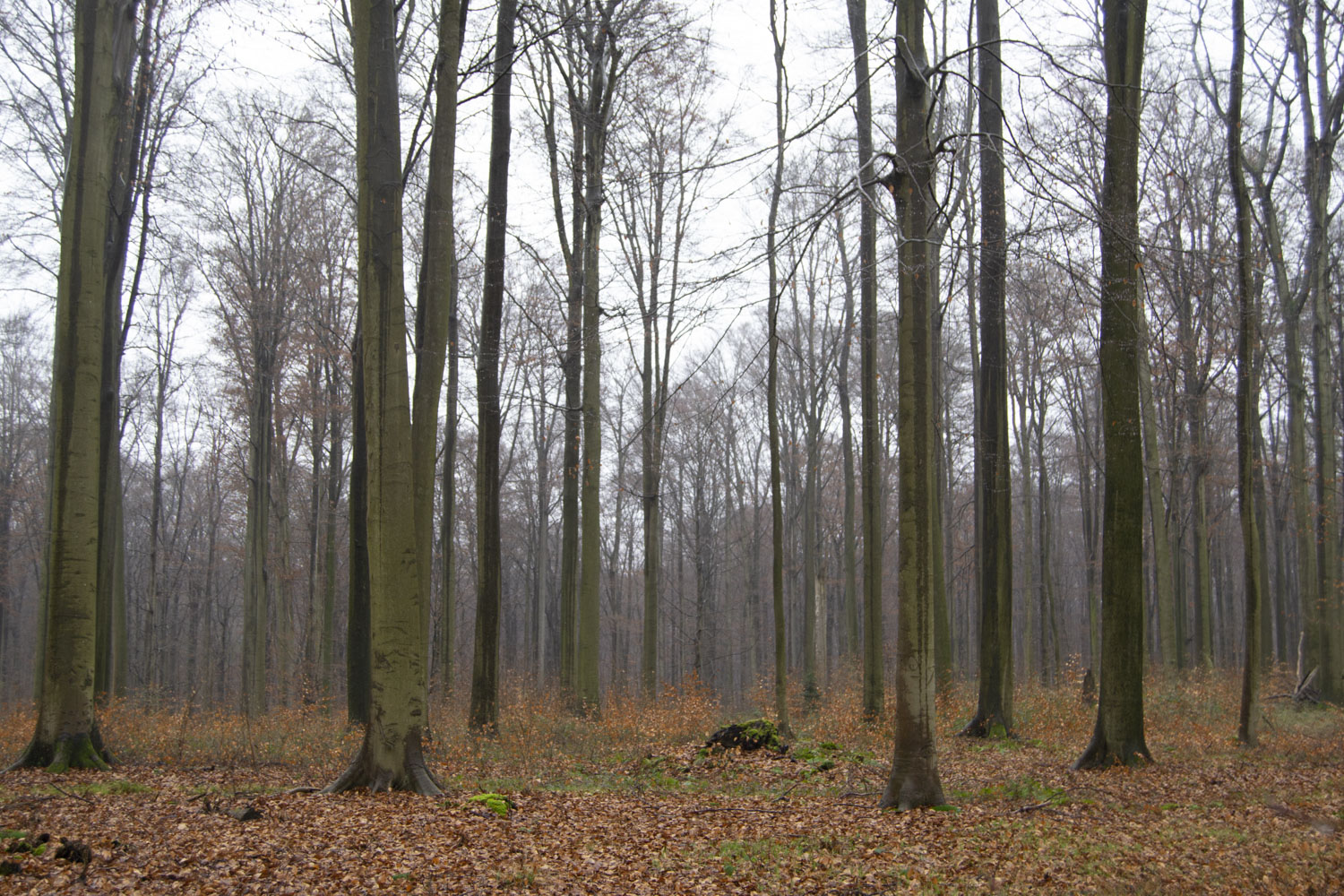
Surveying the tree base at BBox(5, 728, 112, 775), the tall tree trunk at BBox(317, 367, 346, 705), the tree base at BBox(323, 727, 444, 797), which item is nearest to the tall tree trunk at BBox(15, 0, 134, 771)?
the tree base at BBox(5, 728, 112, 775)

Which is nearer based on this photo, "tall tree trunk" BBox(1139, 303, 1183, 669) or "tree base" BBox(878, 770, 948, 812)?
"tree base" BBox(878, 770, 948, 812)

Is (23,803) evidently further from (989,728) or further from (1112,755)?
(989,728)

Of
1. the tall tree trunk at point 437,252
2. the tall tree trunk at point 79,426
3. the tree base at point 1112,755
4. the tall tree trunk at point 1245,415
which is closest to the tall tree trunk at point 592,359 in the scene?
the tall tree trunk at point 437,252

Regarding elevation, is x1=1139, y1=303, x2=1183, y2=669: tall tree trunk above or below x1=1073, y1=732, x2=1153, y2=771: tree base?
above

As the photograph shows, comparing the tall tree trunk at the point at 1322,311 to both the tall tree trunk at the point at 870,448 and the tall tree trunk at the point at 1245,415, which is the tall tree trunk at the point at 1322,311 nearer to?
the tall tree trunk at the point at 1245,415

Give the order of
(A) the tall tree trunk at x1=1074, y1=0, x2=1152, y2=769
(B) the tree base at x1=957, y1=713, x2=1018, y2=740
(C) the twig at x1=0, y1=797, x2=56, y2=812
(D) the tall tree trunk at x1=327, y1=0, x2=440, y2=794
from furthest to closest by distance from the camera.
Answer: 1. (B) the tree base at x1=957, y1=713, x2=1018, y2=740
2. (A) the tall tree trunk at x1=1074, y1=0, x2=1152, y2=769
3. (D) the tall tree trunk at x1=327, y1=0, x2=440, y2=794
4. (C) the twig at x1=0, y1=797, x2=56, y2=812

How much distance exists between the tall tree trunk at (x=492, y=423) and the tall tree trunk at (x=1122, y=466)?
25.1ft

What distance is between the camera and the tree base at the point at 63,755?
8.34 meters

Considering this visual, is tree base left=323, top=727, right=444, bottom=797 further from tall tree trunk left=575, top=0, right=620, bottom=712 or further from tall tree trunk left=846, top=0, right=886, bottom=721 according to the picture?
A: tall tree trunk left=846, top=0, right=886, bottom=721

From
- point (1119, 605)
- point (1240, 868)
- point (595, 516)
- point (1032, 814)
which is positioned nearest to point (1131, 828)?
point (1032, 814)

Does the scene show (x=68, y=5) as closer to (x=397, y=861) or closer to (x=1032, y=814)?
(x=397, y=861)

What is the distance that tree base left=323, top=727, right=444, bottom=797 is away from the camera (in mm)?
7344

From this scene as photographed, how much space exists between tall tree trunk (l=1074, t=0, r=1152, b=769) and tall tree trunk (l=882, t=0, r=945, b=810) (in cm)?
309

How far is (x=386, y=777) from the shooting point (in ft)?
24.2
